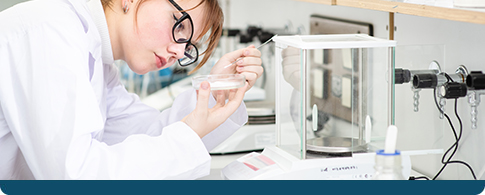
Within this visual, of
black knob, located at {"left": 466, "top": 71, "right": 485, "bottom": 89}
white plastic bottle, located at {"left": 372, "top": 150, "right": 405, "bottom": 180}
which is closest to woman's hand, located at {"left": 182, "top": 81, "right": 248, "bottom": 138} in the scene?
white plastic bottle, located at {"left": 372, "top": 150, "right": 405, "bottom": 180}

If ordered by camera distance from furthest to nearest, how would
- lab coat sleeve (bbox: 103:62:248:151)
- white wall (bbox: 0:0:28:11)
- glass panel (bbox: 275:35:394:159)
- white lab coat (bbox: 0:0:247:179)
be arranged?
white wall (bbox: 0:0:28:11) → lab coat sleeve (bbox: 103:62:248:151) → glass panel (bbox: 275:35:394:159) → white lab coat (bbox: 0:0:247:179)

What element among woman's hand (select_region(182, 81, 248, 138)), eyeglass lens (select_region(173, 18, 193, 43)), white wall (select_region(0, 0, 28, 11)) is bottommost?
woman's hand (select_region(182, 81, 248, 138))

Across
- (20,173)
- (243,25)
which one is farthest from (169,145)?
(243,25)

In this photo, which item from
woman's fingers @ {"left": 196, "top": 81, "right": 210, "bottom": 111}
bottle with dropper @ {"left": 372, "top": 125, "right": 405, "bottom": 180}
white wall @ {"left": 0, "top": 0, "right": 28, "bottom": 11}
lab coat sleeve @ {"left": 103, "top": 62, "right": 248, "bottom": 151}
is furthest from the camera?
white wall @ {"left": 0, "top": 0, "right": 28, "bottom": 11}

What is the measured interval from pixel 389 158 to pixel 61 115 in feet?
1.96

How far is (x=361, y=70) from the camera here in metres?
1.19

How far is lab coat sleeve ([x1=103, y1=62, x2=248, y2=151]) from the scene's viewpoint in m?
1.42

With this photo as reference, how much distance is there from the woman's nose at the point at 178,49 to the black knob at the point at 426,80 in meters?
0.60

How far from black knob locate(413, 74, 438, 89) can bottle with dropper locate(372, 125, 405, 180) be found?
1.64ft

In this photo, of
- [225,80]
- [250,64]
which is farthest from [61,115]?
[250,64]

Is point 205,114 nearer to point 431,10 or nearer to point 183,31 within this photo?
point 183,31

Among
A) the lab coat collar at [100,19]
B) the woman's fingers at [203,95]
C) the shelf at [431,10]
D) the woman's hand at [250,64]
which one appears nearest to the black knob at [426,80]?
the shelf at [431,10]

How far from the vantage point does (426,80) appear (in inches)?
47.2

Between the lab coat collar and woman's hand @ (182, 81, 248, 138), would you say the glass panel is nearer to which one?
woman's hand @ (182, 81, 248, 138)
